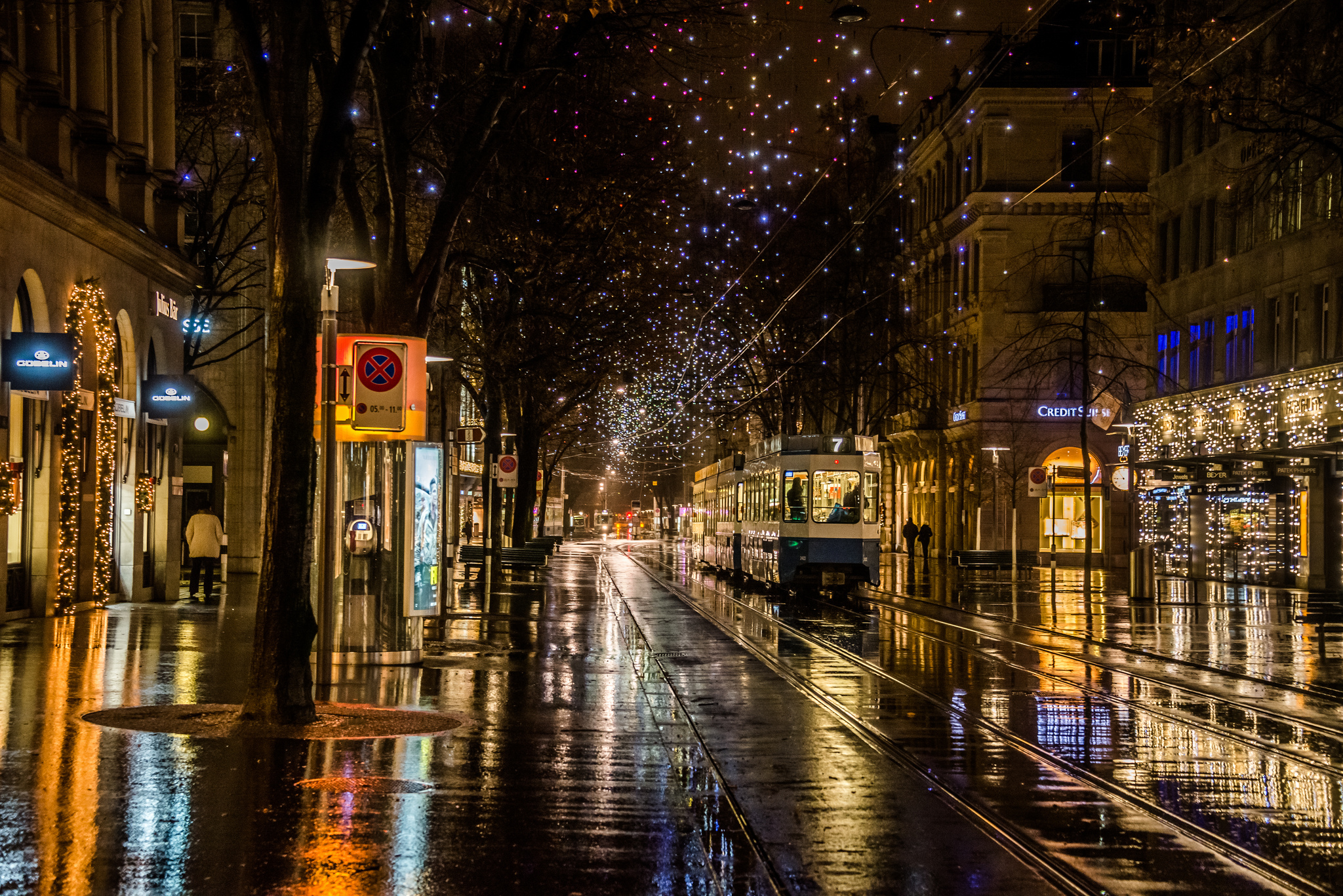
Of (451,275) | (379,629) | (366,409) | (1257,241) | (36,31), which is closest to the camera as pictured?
(366,409)

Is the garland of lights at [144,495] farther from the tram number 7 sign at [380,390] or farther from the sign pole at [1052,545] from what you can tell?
the sign pole at [1052,545]

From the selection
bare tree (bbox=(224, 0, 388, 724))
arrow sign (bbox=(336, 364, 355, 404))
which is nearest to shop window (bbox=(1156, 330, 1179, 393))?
arrow sign (bbox=(336, 364, 355, 404))

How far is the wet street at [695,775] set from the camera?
778cm

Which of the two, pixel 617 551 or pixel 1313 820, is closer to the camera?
pixel 1313 820

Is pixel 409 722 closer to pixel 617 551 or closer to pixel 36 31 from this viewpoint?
pixel 36 31

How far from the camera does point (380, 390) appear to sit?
1625 centimetres

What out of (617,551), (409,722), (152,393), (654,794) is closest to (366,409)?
(409,722)

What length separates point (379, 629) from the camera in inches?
701

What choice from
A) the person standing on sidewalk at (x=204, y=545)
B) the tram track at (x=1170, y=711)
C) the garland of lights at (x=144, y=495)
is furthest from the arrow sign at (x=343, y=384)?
the person standing on sidewalk at (x=204, y=545)

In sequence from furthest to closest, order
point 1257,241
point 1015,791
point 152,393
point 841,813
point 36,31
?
point 1257,241 → point 152,393 → point 36,31 → point 1015,791 → point 841,813

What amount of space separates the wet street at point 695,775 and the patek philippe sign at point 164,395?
21.6 ft

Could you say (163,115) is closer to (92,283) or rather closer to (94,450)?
(92,283)

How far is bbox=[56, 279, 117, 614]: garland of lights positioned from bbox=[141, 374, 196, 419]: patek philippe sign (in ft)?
6.32

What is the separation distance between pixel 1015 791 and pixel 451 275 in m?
24.0
